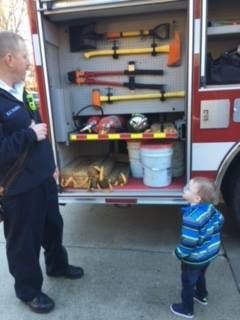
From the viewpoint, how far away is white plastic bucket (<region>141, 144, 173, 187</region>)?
10.7 ft

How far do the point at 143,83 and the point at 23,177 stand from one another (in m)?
1.93

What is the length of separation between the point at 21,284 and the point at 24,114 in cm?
122

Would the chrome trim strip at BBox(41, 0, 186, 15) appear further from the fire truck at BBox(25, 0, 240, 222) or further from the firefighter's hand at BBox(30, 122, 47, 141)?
the firefighter's hand at BBox(30, 122, 47, 141)

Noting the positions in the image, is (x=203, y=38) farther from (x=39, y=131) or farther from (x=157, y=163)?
(x=39, y=131)

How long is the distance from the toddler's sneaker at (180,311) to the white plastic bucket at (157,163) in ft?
3.81

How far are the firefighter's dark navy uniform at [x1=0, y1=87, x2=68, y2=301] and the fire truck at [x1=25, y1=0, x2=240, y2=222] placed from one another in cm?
93

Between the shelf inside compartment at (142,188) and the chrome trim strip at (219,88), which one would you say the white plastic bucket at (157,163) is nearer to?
the shelf inside compartment at (142,188)

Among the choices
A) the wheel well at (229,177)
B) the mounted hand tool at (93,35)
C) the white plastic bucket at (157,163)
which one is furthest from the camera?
the mounted hand tool at (93,35)

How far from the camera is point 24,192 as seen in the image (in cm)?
230

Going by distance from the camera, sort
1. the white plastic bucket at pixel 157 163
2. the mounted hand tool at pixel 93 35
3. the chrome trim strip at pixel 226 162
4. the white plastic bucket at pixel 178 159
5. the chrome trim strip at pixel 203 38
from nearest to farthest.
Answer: the chrome trim strip at pixel 203 38 → the chrome trim strip at pixel 226 162 → the white plastic bucket at pixel 157 163 → the white plastic bucket at pixel 178 159 → the mounted hand tool at pixel 93 35

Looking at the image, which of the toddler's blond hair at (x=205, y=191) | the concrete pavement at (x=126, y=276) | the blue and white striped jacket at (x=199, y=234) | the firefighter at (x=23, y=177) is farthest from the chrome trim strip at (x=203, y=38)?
the concrete pavement at (x=126, y=276)

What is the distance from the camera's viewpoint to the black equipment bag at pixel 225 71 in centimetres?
296

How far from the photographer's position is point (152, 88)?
3717 millimetres

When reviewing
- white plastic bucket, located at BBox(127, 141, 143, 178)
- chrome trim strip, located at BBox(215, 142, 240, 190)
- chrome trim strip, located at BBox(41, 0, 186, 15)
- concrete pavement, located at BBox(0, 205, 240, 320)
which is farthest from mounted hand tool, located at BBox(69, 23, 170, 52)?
concrete pavement, located at BBox(0, 205, 240, 320)
